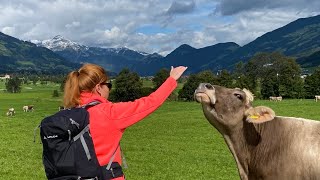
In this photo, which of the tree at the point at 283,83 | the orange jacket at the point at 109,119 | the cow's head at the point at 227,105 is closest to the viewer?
the orange jacket at the point at 109,119

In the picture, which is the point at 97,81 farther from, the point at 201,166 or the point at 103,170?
the point at 201,166

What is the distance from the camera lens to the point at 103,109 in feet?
19.0

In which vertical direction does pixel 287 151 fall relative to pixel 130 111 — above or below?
below

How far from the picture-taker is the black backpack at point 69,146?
17.7 feet

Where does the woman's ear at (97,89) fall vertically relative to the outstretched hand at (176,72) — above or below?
below

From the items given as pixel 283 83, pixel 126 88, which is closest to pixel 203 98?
pixel 126 88

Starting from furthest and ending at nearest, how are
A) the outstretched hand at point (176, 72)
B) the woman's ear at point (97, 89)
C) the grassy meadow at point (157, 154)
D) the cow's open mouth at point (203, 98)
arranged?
the grassy meadow at point (157, 154) < the cow's open mouth at point (203, 98) < the outstretched hand at point (176, 72) < the woman's ear at point (97, 89)

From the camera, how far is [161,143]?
2728 centimetres

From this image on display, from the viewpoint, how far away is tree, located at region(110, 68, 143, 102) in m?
105

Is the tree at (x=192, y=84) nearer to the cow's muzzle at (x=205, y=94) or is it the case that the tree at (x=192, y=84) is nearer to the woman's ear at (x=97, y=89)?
the cow's muzzle at (x=205, y=94)

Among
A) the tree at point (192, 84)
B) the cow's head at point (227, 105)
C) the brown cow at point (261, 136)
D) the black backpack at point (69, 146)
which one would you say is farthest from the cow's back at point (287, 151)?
the tree at point (192, 84)

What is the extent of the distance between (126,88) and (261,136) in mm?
98900

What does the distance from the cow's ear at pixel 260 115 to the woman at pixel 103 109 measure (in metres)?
2.01

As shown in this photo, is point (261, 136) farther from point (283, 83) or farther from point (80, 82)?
point (283, 83)
